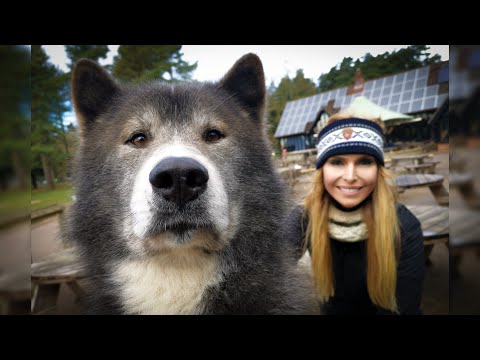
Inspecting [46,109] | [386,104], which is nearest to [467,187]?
[386,104]

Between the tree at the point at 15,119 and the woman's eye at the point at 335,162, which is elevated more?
the tree at the point at 15,119

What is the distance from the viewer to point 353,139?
2018 millimetres

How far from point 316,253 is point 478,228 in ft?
3.26

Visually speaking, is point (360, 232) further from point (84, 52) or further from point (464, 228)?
point (84, 52)

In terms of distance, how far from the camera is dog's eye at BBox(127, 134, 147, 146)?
1702mm

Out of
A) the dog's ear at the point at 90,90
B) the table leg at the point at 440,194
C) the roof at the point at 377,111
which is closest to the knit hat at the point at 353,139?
the roof at the point at 377,111

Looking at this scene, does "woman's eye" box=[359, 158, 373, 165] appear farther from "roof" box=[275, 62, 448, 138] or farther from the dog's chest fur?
the dog's chest fur

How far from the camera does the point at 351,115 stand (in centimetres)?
216

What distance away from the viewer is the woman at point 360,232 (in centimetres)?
206

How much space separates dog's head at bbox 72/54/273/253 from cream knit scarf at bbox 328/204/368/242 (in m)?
0.66

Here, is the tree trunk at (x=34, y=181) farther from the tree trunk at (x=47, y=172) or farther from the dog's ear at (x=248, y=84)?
the dog's ear at (x=248, y=84)

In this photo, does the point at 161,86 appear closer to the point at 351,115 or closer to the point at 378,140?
the point at 351,115

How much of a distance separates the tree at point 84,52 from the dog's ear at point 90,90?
111 mm

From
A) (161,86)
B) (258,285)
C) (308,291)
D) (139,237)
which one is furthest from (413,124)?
(139,237)
